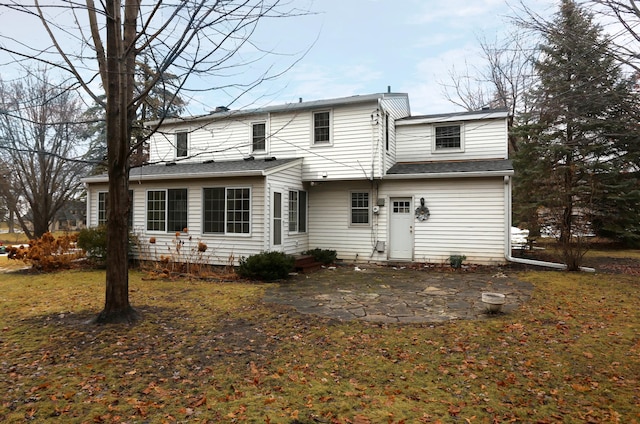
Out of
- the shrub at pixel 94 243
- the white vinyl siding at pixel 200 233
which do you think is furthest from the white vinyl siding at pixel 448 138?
the shrub at pixel 94 243

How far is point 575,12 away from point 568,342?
5.14 metres

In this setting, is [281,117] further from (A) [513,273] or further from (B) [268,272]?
(A) [513,273]

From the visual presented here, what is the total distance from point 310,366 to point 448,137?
11759 millimetres

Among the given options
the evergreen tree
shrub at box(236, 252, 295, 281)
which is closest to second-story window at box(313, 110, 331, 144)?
shrub at box(236, 252, 295, 281)

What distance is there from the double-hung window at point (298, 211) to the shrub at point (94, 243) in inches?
232

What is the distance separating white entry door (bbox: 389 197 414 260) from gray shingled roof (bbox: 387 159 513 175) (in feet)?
3.33

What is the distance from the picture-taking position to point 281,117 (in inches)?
540

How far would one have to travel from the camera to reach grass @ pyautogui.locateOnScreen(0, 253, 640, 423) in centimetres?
343

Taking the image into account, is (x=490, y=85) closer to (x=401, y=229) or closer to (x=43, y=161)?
(x=401, y=229)

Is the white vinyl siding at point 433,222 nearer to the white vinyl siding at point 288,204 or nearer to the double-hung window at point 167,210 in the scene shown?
the white vinyl siding at point 288,204

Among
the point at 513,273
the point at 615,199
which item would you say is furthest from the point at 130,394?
the point at 615,199

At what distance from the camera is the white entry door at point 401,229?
12969mm

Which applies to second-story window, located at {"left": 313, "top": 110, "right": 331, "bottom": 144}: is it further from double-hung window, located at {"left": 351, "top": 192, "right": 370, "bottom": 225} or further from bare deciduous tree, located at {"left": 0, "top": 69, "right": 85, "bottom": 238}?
bare deciduous tree, located at {"left": 0, "top": 69, "right": 85, "bottom": 238}

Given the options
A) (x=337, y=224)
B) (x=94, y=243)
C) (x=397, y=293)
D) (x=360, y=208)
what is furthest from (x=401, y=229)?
(x=94, y=243)
